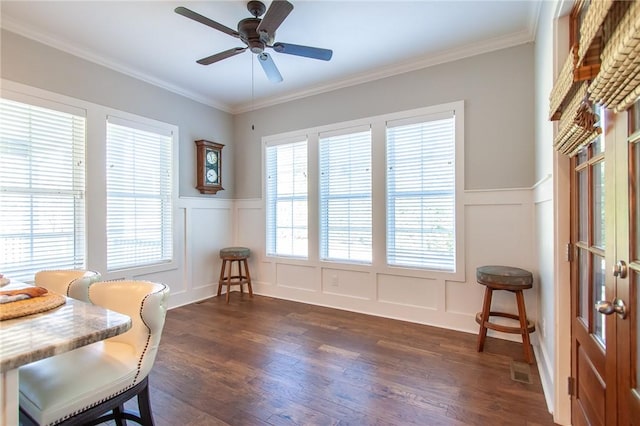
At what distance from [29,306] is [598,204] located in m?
2.46

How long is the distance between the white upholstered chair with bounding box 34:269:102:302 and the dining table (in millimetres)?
433

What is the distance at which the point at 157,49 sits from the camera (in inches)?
120

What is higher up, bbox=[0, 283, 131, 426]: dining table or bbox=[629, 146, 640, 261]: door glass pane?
bbox=[629, 146, 640, 261]: door glass pane

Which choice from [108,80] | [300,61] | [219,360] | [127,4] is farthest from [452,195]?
[108,80]

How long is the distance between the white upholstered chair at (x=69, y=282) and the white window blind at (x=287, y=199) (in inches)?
101

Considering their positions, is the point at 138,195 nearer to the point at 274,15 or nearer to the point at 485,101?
the point at 274,15

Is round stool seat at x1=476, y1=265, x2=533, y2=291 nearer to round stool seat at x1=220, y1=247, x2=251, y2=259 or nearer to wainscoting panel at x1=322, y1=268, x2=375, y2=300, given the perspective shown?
wainscoting panel at x1=322, y1=268, x2=375, y2=300

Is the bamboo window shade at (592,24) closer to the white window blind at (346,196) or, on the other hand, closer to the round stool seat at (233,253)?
the white window blind at (346,196)

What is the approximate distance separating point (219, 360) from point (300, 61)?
2999 millimetres

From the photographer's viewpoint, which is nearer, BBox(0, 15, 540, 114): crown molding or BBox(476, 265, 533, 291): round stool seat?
BBox(476, 265, 533, 291): round stool seat

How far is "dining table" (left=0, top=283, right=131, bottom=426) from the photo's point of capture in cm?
87

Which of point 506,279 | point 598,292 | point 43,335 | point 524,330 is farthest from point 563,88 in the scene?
point 43,335

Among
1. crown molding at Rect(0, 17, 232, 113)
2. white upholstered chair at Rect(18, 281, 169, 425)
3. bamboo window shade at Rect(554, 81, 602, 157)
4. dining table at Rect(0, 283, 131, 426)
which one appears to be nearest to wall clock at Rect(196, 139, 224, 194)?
crown molding at Rect(0, 17, 232, 113)

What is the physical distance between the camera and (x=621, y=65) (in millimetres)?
791
